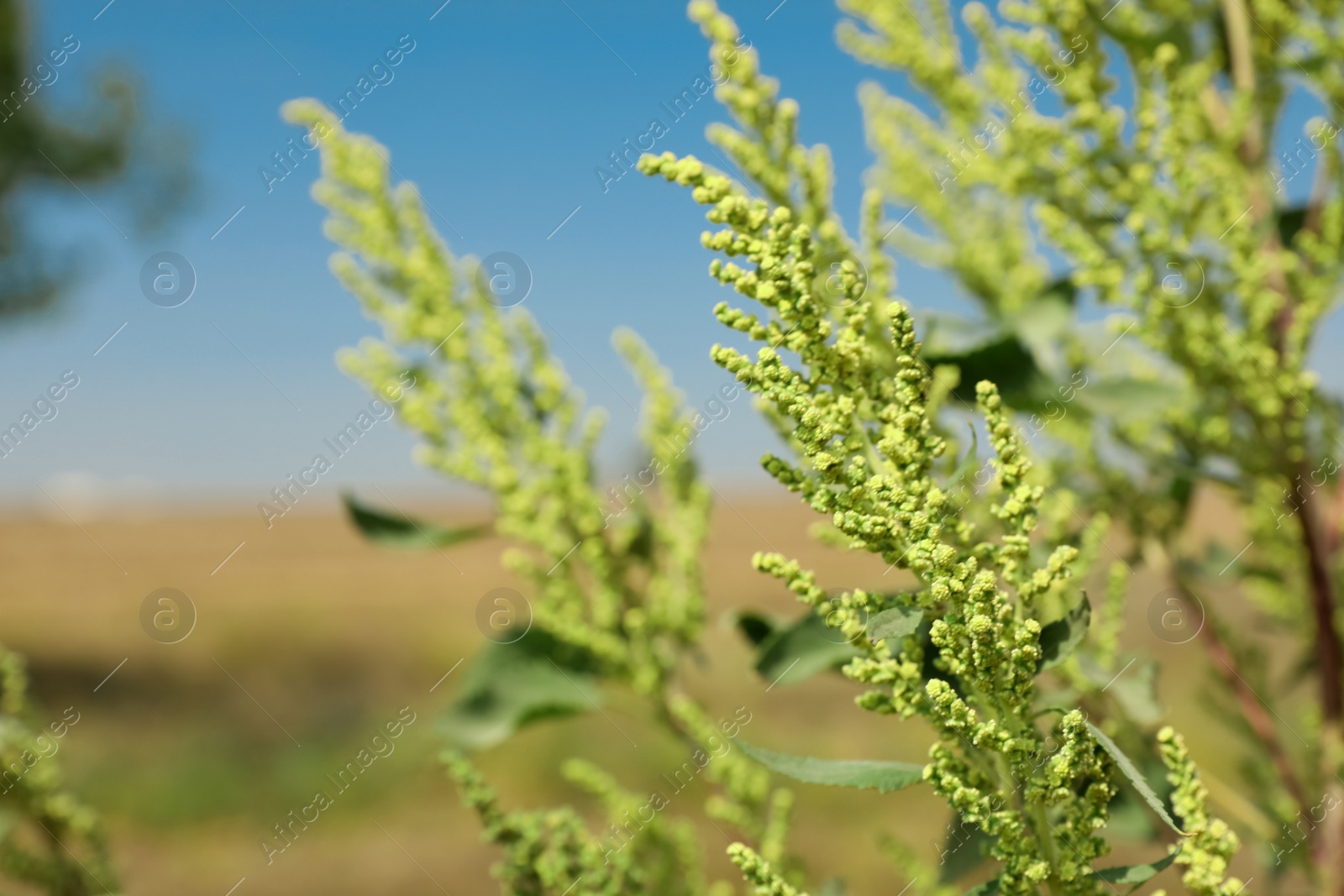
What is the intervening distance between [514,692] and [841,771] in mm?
1053

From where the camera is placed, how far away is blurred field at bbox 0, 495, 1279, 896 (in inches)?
393

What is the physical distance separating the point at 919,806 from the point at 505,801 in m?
4.81

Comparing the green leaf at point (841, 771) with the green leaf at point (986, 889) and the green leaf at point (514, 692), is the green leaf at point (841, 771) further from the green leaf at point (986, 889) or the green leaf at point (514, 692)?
the green leaf at point (514, 692)

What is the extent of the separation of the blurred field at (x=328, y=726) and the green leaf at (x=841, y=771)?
→ 7.43ft

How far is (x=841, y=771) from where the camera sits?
878mm

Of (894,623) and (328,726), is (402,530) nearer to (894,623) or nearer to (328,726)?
(894,623)

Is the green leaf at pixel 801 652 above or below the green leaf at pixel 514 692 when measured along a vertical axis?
below

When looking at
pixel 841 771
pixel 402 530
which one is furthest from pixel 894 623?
pixel 402 530

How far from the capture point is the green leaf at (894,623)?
748mm

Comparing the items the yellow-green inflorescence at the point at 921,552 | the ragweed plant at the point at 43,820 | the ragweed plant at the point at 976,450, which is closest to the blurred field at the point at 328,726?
the ragweed plant at the point at 976,450

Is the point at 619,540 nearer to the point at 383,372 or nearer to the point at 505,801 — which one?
the point at 383,372

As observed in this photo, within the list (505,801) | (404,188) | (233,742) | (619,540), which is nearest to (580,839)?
(619,540)

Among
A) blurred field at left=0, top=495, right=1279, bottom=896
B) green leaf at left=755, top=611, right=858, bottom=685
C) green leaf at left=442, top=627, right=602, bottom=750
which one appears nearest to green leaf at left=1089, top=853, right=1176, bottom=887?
green leaf at left=755, top=611, right=858, bottom=685

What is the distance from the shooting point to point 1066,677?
1.28 metres
